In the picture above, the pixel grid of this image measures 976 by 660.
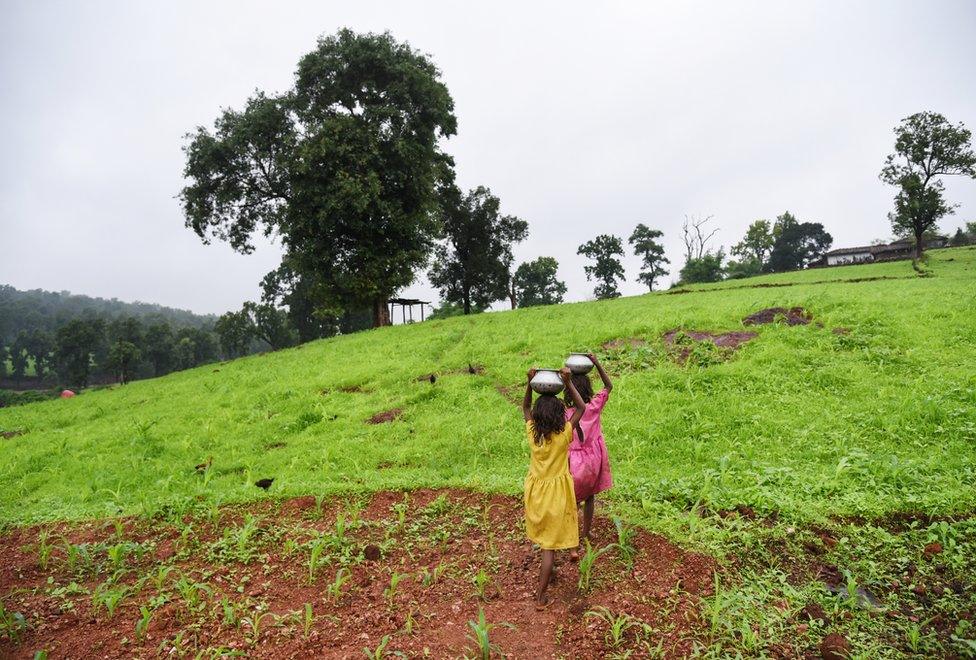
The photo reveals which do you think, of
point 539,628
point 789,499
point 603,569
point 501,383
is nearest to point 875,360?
point 789,499

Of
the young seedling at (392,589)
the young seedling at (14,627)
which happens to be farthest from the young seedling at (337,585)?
the young seedling at (14,627)

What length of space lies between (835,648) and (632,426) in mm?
5358

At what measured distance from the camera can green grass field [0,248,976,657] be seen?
542cm

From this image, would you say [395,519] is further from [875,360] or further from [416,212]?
[416,212]

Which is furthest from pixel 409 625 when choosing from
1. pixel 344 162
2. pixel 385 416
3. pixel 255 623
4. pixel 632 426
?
pixel 344 162

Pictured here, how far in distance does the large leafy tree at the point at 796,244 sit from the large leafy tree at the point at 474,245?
5640 cm

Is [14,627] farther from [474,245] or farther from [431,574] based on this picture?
[474,245]

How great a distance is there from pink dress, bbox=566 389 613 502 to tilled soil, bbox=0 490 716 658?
81cm

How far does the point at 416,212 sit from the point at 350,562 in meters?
23.8

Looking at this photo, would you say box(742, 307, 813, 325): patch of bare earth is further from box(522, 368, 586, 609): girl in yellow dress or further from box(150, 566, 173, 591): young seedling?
box(150, 566, 173, 591): young seedling

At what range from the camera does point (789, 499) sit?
622 centimetres

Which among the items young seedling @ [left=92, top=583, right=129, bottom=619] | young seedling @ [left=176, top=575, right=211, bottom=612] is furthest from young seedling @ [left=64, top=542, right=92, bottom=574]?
young seedling @ [left=176, top=575, right=211, bottom=612]

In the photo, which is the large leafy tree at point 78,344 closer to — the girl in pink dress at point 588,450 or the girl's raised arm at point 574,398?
the girl in pink dress at point 588,450

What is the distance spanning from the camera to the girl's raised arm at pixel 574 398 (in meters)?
4.86
